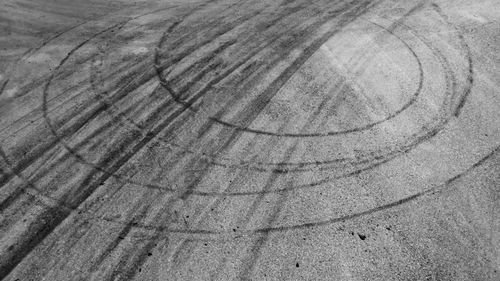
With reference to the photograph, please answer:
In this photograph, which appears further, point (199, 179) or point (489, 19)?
point (489, 19)

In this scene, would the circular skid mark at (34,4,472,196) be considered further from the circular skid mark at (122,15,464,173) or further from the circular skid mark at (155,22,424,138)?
the circular skid mark at (155,22,424,138)

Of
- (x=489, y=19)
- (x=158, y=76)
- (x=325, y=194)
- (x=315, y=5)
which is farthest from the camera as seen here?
(x=315, y=5)

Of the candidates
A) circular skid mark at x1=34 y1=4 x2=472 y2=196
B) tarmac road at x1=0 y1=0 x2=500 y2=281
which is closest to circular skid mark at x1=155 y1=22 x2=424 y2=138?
tarmac road at x1=0 y1=0 x2=500 y2=281

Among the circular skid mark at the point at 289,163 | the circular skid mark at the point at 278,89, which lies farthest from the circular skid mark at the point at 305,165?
the circular skid mark at the point at 278,89

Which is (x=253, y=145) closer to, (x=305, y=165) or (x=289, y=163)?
(x=289, y=163)

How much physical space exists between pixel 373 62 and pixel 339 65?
76cm

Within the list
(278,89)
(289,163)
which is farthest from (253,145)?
(278,89)

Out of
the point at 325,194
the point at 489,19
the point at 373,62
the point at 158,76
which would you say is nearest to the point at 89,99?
the point at 158,76

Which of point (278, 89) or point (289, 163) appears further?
point (278, 89)

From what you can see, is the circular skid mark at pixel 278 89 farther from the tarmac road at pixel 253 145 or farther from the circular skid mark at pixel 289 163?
the circular skid mark at pixel 289 163

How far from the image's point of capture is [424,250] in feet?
17.4

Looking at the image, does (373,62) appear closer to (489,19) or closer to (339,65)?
(339,65)

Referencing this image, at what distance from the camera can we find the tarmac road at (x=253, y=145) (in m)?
5.30

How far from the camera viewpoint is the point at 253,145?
22.6 feet
